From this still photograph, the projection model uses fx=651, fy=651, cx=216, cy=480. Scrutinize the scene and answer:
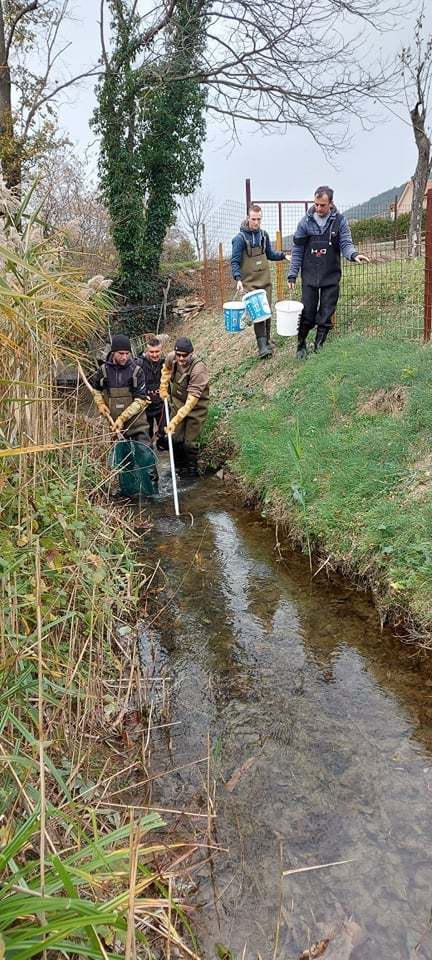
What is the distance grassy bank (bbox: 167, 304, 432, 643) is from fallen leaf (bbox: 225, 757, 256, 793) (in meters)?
1.38

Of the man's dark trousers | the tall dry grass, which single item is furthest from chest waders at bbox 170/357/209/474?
the tall dry grass

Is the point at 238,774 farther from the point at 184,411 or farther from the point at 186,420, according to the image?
the point at 186,420

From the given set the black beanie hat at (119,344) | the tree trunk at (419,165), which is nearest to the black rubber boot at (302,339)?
the black beanie hat at (119,344)

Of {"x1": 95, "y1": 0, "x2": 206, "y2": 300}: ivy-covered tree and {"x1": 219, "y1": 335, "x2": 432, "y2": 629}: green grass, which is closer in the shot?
{"x1": 219, "y1": 335, "x2": 432, "y2": 629}: green grass

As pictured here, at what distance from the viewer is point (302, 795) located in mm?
2777

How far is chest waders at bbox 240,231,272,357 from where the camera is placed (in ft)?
28.1

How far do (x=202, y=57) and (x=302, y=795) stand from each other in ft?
50.5

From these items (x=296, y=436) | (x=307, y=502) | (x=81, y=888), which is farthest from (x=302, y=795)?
(x=296, y=436)

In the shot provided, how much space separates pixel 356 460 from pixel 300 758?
2.83 m

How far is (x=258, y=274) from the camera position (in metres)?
8.68

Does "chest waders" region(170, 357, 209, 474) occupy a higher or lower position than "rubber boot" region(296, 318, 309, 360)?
lower

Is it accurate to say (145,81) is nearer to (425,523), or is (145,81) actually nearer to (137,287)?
(137,287)

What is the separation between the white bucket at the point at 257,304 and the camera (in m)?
7.97

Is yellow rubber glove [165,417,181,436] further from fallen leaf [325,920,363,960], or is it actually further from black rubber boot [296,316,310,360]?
fallen leaf [325,920,363,960]
